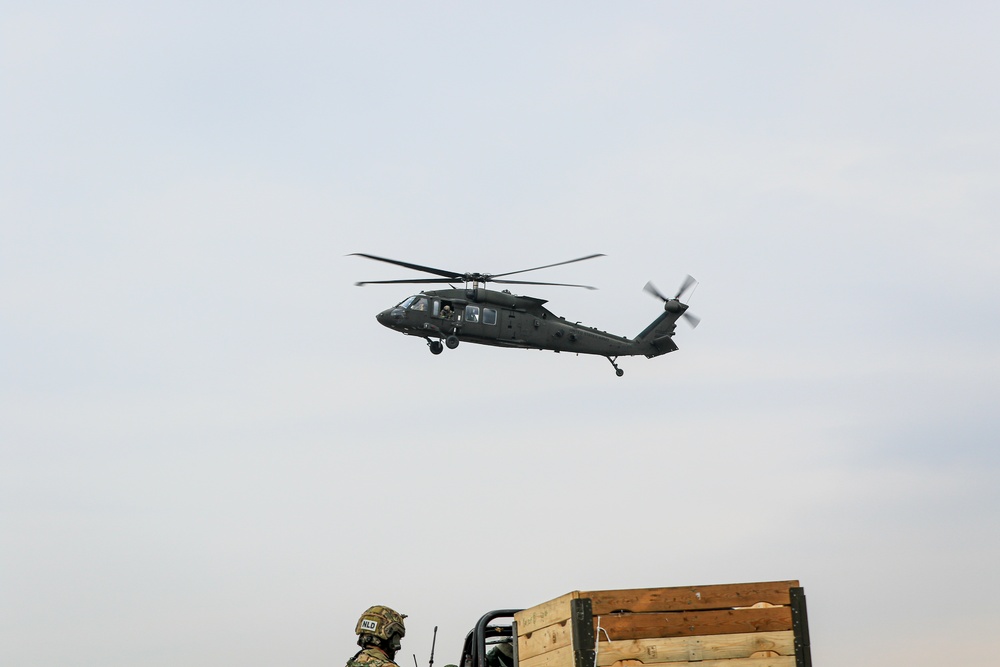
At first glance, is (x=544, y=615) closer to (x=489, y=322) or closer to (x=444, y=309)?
(x=444, y=309)

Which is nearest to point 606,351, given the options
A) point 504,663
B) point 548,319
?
point 548,319

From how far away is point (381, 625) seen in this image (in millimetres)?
9938

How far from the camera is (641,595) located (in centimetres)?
870

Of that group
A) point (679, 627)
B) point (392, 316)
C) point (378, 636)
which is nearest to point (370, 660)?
point (378, 636)

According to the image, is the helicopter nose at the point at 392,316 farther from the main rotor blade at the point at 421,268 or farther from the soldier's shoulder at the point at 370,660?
the soldier's shoulder at the point at 370,660

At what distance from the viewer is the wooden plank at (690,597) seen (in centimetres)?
857

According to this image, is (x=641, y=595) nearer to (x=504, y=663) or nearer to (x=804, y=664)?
(x=804, y=664)

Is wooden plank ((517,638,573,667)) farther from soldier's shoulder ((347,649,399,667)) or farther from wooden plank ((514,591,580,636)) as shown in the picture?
soldier's shoulder ((347,649,399,667))

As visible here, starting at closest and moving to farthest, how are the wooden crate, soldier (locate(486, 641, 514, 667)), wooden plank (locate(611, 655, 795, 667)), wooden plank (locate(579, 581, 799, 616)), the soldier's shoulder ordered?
1. the wooden crate
2. wooden plank (locate(579, 581, 799, 616))
3. wooden plank (locate(611, 655, 795, 667))
4. the soldier's shoulder
5. soldier (locate(486, 641, 514, 667))

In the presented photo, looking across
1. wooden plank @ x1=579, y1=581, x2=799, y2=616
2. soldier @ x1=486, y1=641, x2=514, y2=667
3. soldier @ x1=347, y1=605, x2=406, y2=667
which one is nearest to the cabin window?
soldier @ x1=486, y1=641, x2=514, y2=667

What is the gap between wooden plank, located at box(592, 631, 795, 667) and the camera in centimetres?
850

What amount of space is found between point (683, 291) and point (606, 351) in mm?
4562

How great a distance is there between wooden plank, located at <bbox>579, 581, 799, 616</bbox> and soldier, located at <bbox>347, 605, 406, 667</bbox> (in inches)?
83.2

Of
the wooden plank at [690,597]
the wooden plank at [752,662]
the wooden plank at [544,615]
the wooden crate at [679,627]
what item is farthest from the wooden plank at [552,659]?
the wooden plank at [752,662]
